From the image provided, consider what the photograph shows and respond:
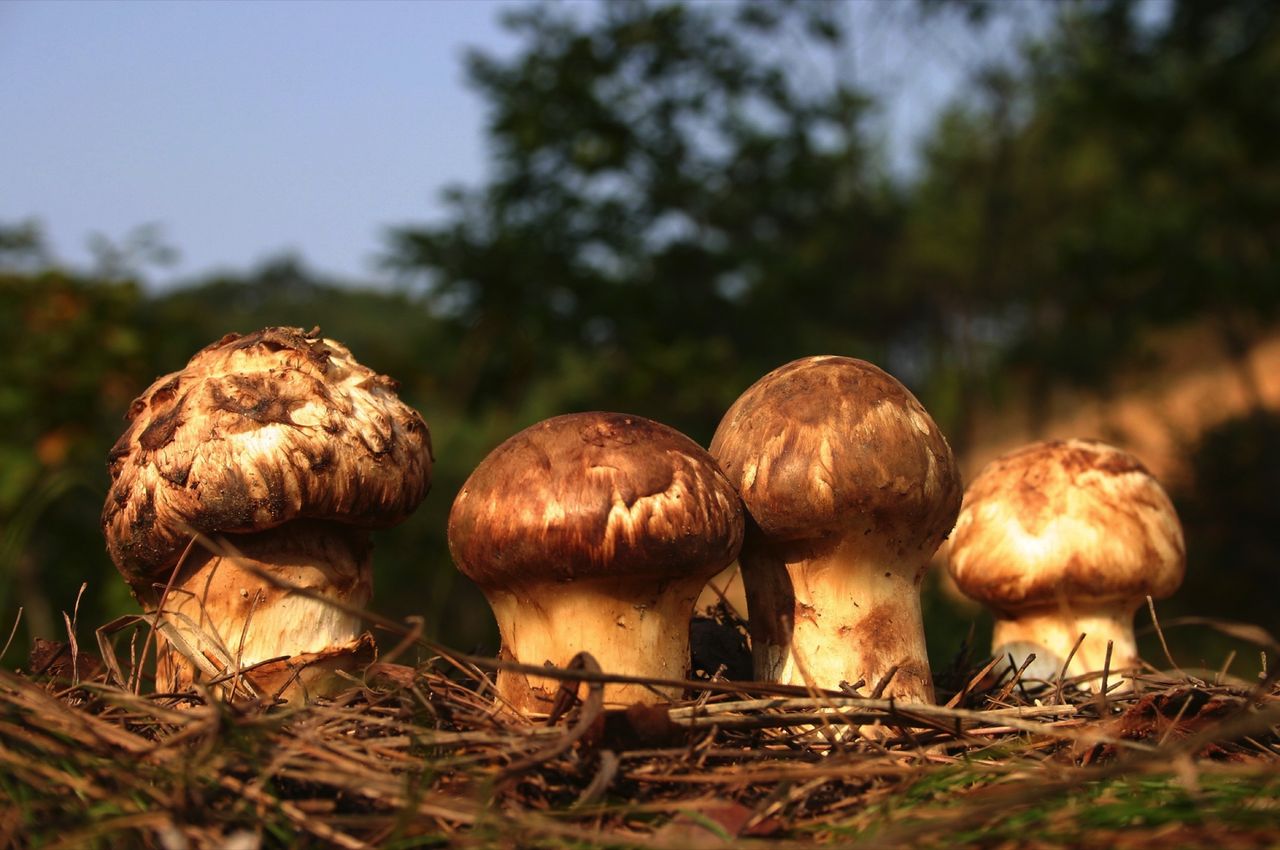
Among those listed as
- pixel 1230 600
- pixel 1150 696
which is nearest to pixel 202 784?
pixel 1150 696

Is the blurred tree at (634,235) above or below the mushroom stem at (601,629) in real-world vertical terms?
above

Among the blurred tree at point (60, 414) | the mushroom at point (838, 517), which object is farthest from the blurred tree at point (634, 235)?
the mushroom at point (838, 517)

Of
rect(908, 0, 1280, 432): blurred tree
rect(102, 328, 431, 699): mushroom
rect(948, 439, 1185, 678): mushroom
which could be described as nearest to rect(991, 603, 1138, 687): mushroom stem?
rect(948, 439, 1185, 678): mushroom

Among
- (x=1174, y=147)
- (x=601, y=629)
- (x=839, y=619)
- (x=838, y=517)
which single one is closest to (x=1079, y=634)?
(x=839, y=619)

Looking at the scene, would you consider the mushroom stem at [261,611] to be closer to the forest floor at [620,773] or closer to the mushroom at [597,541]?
the forest floor at [620,773]

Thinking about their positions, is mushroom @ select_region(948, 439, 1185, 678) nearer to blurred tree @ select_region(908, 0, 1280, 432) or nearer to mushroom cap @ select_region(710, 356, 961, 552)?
mushroom cap @ select_region(710, 356, 961, 552)

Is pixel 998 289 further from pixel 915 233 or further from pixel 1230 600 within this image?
pixel 1230 600
